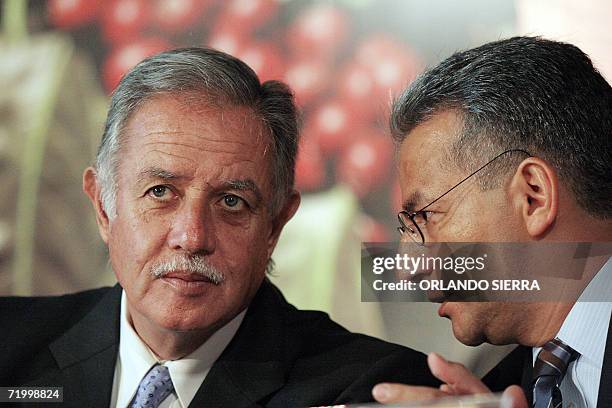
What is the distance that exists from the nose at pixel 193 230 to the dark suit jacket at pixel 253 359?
228mm

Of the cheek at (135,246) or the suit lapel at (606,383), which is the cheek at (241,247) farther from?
the suit lapel at (606,383)

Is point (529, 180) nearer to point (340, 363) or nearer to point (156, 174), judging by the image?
point (340, 363)

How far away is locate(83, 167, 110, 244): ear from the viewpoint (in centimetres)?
178

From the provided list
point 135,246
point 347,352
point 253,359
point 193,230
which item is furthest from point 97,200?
point 347,352

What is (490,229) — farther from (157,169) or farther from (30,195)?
(30,195)

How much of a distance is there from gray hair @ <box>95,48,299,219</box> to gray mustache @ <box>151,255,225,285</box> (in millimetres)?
189

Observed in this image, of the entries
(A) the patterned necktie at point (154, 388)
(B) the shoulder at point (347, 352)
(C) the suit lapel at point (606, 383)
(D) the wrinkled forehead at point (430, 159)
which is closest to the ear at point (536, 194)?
(D) the wrinkled forehead at point (430, 159)

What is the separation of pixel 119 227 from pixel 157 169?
15 centimetres

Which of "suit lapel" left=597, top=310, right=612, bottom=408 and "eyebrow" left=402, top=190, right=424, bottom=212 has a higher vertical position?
"eyebrow" left=402, top=190, right=424, bottom=212

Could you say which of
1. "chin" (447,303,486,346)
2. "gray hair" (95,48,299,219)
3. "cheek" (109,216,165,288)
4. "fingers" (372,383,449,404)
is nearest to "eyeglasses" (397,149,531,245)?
"chin" (447,303,486,346)

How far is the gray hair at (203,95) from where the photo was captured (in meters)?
1.71

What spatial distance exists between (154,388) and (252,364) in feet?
0.63

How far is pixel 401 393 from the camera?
1411mm

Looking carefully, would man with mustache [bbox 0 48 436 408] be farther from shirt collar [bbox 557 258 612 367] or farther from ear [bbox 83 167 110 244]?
shirt collar [bbox 557 258 612 367]
